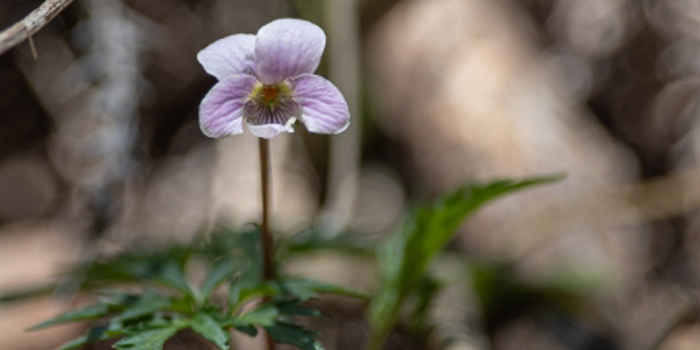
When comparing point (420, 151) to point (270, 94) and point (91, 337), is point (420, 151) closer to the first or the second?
point (270, 94)

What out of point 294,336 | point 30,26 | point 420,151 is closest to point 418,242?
point 294,336

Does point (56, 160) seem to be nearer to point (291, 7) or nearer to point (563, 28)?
point (291, 7)

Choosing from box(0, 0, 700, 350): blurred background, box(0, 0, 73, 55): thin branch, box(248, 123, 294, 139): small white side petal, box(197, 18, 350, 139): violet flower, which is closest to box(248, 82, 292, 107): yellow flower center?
box(197, 18, 350, 139): violet flower

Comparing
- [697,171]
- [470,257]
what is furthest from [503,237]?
[697,171]

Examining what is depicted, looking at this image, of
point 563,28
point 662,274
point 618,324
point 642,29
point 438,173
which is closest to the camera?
point 618,324

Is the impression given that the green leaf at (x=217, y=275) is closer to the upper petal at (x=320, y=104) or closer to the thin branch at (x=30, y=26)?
the upper petal at (x=320, y=104)
